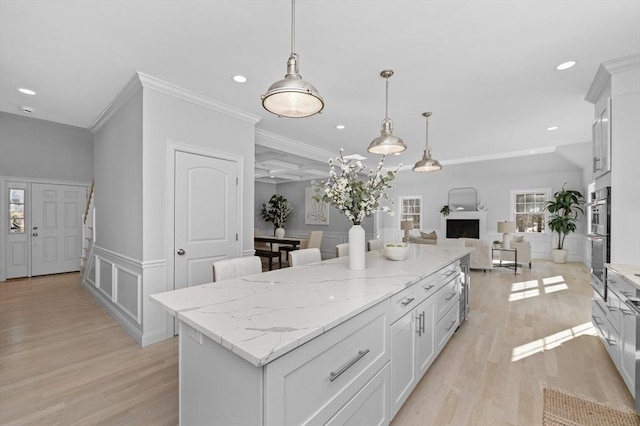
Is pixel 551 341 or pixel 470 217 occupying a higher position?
pixel 470 217

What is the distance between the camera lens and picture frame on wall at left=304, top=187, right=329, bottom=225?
31.2 feet

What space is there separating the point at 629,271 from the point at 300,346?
112 inches

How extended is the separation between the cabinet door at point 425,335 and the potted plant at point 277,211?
8346 mm

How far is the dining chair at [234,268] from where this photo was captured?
6.89ft

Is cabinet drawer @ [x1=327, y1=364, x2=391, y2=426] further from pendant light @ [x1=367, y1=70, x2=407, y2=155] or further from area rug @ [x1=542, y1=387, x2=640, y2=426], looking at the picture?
pendant light @ [x1=367, y1=70, x2=407, y2=155]

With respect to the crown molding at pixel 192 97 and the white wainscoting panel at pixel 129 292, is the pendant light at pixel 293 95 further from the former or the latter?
the white wainscoting panel at pixel 129 292

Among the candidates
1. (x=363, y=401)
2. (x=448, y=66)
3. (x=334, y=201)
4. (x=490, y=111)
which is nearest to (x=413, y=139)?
(x=490, y=111)

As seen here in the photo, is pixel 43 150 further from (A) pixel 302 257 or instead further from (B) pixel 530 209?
(B) pixel 530 209

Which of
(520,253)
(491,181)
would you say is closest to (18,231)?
(520,253)

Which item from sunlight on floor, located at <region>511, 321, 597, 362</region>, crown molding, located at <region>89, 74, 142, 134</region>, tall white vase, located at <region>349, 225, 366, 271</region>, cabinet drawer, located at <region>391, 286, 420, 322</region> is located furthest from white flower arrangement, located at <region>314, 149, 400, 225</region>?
crown molding, located at <region>89, 74, 142, 134</region>

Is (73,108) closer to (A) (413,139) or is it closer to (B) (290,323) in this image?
(B) (290,323)

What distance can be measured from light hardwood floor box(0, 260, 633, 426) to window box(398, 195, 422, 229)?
6298 millimetres

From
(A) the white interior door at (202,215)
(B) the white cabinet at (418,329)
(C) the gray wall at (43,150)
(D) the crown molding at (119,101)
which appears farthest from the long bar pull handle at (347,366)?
(C) the gray wall at (43,150)

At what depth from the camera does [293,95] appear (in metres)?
1.77
